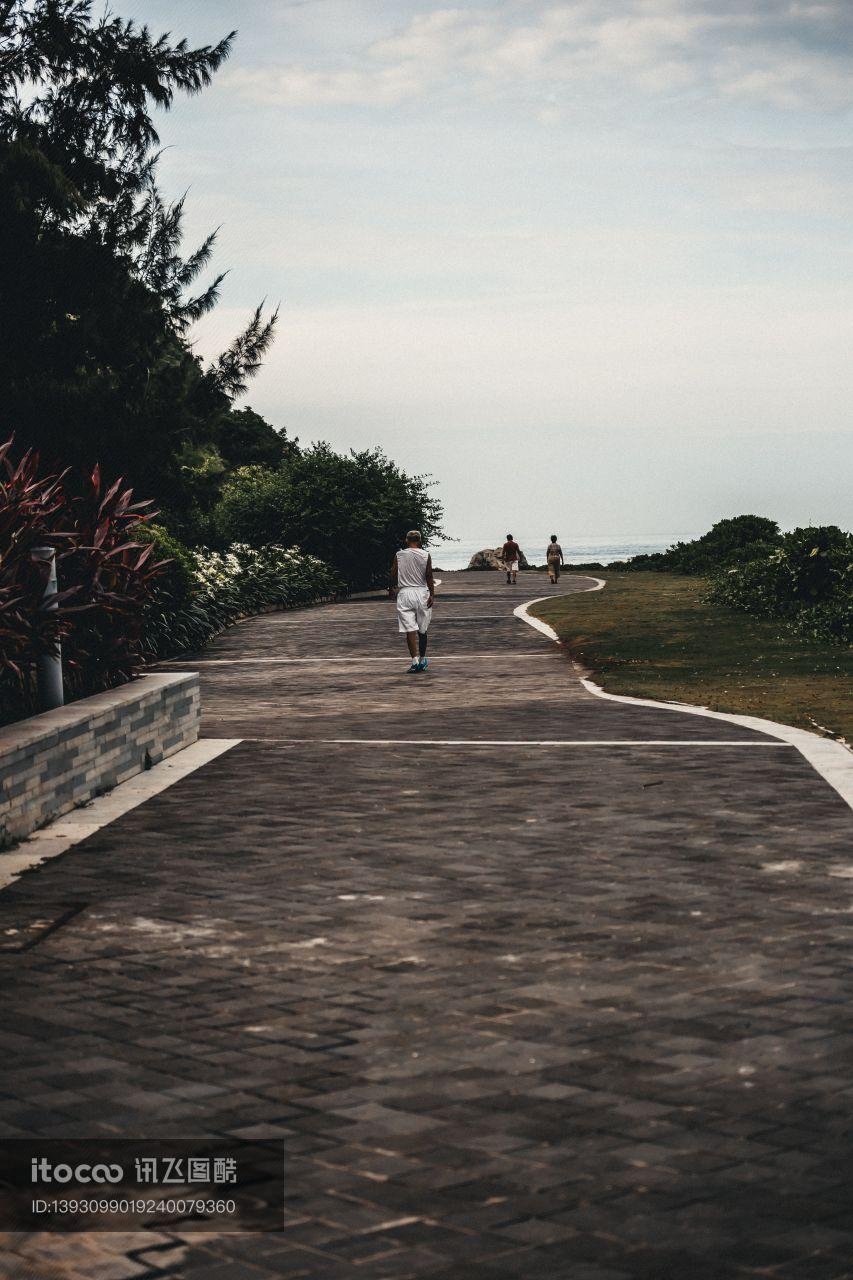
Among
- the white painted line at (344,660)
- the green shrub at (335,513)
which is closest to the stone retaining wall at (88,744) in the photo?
the white painted line at (344,660)

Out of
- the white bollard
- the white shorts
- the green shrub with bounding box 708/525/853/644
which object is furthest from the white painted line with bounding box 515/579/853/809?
the green shrub with bounding box 708/525/853/644

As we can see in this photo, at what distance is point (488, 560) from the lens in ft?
190

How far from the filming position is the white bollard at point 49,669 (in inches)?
421

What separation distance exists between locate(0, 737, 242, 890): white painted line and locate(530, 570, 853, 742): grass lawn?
5.29m

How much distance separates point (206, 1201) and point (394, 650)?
59.9 feet

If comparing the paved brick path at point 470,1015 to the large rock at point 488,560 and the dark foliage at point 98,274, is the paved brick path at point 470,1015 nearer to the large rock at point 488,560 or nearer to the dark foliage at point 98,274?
the dark foliage at point 98,274

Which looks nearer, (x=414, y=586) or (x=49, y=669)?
(x=49, y=669)

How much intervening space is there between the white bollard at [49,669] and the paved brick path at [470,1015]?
1.26m

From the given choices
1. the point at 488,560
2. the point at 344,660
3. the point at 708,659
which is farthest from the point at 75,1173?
the point at 488,560

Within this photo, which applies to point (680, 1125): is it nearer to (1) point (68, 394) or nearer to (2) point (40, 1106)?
(2) point (40, 1106)

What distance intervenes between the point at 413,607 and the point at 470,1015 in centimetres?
1324

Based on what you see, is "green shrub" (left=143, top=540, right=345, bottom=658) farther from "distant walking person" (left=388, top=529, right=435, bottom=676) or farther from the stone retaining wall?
the stone retaining wall

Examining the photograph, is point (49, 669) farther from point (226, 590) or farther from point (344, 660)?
point (226, 590)

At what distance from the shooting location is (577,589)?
38406mm
